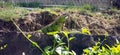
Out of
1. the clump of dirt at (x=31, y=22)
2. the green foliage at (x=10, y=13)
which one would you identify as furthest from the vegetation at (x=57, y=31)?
the clump of dirt at (x=31, y=22)

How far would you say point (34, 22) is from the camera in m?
6.76

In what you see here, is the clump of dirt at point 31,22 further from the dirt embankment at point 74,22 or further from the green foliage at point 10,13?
the green foliage at point 10,13

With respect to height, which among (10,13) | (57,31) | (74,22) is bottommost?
(74,22)

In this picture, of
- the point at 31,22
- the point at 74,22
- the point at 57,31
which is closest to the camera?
the point at 57,31

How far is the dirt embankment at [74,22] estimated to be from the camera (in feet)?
21.7

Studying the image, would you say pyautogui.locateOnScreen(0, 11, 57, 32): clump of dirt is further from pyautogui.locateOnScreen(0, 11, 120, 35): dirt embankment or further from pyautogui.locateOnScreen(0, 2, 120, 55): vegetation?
pyautogui.locateOnScreen(0, 2, 120, 55): vegetation

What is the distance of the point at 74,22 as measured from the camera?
6945 millimetres

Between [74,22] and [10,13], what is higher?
[10,13]

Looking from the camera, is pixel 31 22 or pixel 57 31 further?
pixel 31 22

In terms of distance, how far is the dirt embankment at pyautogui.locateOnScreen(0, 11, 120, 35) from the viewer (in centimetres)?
660

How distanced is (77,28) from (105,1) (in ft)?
9.59

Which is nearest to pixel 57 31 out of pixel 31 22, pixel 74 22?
pixel 31 22

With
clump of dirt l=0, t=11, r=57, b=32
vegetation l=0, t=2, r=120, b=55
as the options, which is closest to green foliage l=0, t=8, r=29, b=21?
vegetation l=0, t=2, r=120, b=55

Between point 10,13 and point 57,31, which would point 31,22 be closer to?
point 10,13
